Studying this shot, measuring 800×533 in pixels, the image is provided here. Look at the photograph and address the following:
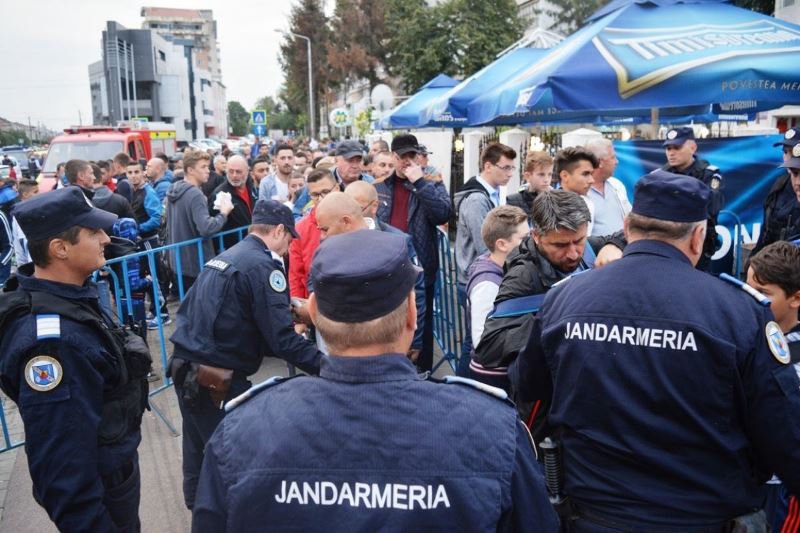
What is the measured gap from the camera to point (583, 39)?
6.05 meters

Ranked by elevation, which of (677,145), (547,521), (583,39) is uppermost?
(583,39)

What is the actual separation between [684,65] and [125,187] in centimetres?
A: 739

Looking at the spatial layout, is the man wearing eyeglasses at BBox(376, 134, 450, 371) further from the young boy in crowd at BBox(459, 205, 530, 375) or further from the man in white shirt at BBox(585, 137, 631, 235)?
the young boy in crowd at BBox(459, 205, 530, 375)

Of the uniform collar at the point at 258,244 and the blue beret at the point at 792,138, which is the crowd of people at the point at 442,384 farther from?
the blue beret at the point at 792,138

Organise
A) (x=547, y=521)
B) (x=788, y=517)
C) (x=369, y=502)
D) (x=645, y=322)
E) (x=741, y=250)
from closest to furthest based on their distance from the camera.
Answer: (x=369, y=502) → (x=547, y=521) → (x=645, y=322) → (x=788, y=517) → (x=741, y=250)

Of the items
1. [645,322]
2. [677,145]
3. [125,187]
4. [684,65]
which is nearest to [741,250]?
[677,145]

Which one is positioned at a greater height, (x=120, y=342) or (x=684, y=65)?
(x=684, y=65)

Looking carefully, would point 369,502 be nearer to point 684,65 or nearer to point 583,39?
point 684,65

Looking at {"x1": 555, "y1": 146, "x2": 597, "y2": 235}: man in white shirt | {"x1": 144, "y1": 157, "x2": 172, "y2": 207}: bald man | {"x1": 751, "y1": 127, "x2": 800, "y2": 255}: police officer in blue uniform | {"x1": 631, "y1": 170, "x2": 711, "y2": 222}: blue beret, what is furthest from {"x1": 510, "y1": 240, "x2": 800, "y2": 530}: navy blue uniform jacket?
{"x1": 144, "y1": 157, "x2": 172, "y2": 207}: bald man

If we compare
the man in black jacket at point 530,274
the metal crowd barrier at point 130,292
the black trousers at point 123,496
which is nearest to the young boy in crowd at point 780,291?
the man in black jacket at point 530,274

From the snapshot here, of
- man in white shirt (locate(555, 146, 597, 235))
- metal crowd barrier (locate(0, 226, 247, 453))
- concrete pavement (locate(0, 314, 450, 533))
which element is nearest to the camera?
concrete pavement (locate(0, 314, 450, 533))

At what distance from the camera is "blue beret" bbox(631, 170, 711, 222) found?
2.17m

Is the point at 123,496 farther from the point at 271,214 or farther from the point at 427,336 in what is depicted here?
the point at 427,336

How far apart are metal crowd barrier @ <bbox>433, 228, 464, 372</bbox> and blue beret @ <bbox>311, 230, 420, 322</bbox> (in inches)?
171
